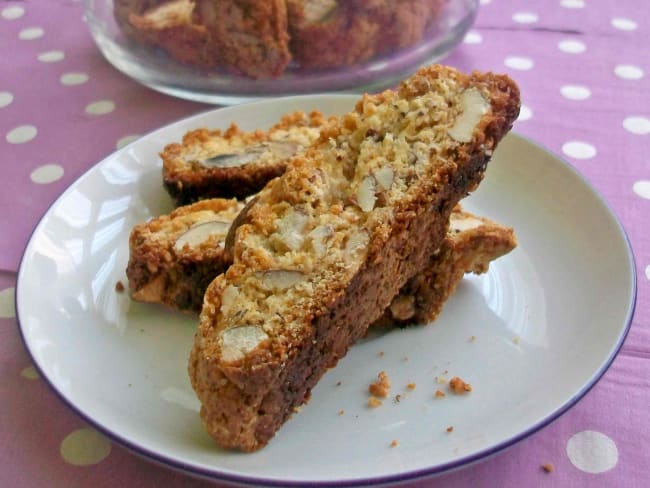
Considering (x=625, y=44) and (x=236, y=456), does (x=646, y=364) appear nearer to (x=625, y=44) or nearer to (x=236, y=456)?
(x=236, y=456)

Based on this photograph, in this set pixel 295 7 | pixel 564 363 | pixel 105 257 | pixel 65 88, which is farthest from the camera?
pixel 65 88

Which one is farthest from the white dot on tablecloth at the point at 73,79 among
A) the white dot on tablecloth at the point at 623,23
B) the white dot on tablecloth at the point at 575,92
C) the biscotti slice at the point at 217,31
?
the white dot on tablecloth at the point at 623,23

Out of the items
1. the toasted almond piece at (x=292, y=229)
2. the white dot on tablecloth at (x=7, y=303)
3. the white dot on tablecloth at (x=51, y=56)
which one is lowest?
the white dot on tablecloth at (x=51, y=56)

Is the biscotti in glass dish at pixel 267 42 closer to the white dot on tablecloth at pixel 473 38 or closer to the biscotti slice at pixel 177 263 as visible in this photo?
the white dot on tablecloth at pixel 473 38

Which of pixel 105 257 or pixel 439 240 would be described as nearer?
pixel 439 240

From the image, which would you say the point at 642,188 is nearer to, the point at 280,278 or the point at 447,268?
the point at 447,268

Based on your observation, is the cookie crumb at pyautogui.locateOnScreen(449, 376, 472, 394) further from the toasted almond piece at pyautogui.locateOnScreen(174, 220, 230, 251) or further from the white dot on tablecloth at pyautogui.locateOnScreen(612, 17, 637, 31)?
the white dot on tablecloth at pyautogui.locateOnScreen(612, 17, 637, 31)

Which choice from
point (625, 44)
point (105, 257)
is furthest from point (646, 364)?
point (625, 44)

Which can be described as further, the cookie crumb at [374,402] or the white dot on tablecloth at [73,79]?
the white dot on tablecloth at [73,79]
